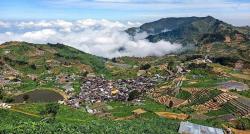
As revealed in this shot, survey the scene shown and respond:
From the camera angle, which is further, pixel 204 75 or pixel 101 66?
pixel 101 66

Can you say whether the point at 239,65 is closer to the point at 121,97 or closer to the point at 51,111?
the point at 121,97

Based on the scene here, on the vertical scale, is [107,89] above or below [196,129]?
below

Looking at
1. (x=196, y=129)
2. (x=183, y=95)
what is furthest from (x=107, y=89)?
(x=196, y=129)

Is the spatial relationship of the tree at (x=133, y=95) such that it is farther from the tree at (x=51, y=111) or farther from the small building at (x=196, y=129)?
the small building at (x=196, y=129)

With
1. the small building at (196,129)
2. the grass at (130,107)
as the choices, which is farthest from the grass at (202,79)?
the small building at (196,129)

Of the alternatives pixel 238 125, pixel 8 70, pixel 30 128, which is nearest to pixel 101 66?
pixel 8 70

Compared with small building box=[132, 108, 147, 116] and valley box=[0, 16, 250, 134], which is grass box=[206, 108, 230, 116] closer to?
valley box=[0, 16, 250, 134]

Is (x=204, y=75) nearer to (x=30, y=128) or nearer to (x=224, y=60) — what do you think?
(x=224, y=60)

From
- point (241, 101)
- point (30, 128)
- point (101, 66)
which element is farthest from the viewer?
point (101, 66)

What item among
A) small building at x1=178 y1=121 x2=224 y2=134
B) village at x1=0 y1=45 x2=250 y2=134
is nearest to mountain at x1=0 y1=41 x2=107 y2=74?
village at x1=0 y1=45 x2=250 y2=134
